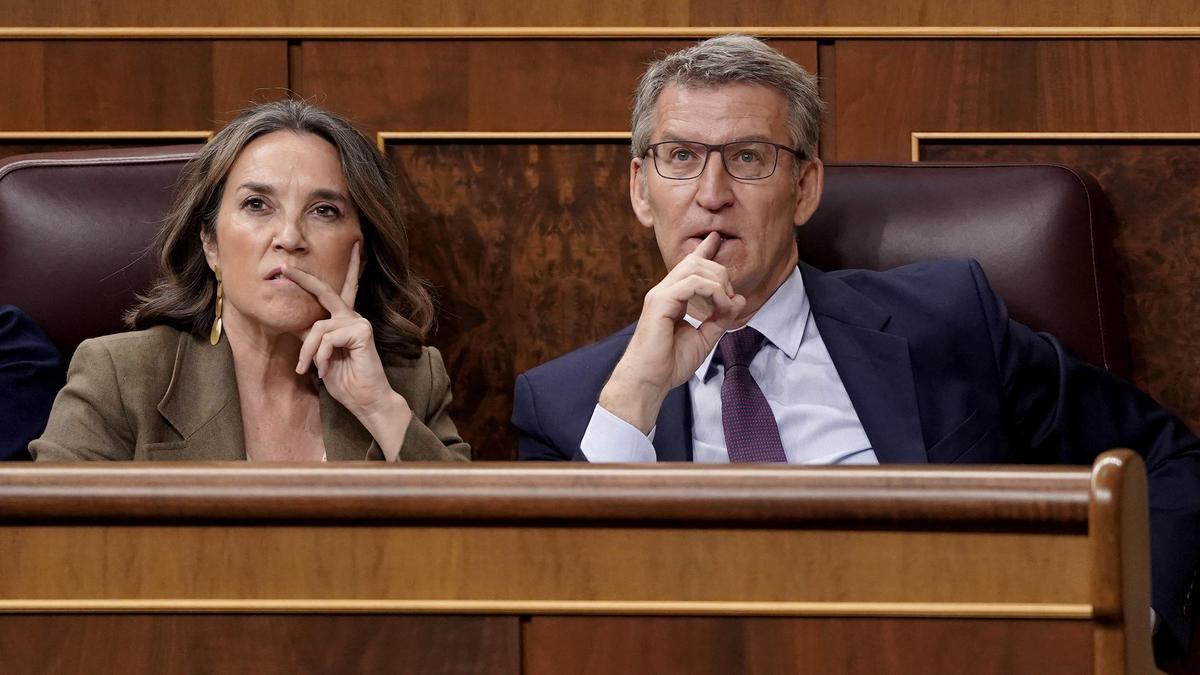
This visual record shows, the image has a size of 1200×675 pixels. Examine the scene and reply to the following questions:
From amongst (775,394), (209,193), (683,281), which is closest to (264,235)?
(209,193)

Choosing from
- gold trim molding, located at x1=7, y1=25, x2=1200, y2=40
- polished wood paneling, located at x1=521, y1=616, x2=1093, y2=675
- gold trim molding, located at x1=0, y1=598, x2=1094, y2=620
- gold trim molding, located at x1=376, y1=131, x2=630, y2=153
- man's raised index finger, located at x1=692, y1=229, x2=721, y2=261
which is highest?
gold trim molding, located at x1=7, y1=25, x2=1200, y2=40

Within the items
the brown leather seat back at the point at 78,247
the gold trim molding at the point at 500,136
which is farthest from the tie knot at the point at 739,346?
the brown leather seat back at the point at 78,247

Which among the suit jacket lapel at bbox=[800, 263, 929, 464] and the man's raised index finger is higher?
the man's raised index finger

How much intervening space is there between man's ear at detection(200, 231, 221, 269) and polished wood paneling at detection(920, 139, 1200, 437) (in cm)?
103

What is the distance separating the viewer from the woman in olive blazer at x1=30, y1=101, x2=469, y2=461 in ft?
4.71

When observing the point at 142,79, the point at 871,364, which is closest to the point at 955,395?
the point at 871,364

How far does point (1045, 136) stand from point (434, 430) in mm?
832

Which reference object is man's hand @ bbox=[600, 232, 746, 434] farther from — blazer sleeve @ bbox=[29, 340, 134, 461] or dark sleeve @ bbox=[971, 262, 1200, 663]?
blazer sleeve @ bbox=[29, 340, 134, 461]

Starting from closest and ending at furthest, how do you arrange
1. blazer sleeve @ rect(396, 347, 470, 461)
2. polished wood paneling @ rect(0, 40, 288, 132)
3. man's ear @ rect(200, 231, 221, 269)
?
blazer sleeve @ rect(396, 347, 470, 461) → man's ear @ rect(200, 231, 221, 269) → polished wood paneling @ rect(0, 40, 288, 132)

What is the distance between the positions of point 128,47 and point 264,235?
48 centimetres

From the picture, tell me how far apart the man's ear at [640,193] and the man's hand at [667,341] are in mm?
148

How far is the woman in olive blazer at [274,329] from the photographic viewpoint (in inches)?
56.6

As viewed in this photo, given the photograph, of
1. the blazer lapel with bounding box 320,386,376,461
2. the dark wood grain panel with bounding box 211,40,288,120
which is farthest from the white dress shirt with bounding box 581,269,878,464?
the dark wood grain panel with bounding box 211,40,288,120

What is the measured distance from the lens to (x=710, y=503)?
784mm
